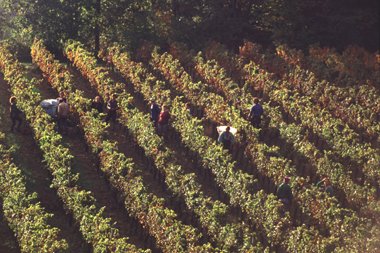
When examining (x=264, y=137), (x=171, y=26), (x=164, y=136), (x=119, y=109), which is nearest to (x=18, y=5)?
(x=171, y=26)

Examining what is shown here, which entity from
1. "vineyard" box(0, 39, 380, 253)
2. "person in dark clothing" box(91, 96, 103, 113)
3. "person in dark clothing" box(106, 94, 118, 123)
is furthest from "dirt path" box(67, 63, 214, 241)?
"person in dark clothing" box(91, 96, 103, 113)

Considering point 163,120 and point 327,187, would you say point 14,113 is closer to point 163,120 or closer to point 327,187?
point 163,120

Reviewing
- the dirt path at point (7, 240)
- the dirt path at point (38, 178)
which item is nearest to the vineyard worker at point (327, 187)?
the dirt path at point (38, 178)

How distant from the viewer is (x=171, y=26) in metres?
32.4

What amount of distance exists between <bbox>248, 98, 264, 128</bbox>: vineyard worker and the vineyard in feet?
1.64

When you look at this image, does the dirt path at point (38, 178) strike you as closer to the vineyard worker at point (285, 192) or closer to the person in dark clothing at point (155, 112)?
the person in dark clothing at point (155, 112)

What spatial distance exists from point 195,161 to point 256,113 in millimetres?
3132

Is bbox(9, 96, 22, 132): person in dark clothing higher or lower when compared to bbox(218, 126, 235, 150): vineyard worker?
higher

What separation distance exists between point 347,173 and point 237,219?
3973 millimetres

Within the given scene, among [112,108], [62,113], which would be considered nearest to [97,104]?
[112,108]

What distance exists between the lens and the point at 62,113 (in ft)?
66.9

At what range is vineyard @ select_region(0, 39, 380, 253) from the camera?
47.2 ft

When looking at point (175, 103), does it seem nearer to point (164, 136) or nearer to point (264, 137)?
point (164, 136)

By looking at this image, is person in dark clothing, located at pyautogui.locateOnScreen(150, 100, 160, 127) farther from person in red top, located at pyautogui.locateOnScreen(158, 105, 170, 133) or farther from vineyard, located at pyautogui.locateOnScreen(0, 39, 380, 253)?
vineyard, located at pyautogui.locateOnScreen(0, 39, 380, 253)
